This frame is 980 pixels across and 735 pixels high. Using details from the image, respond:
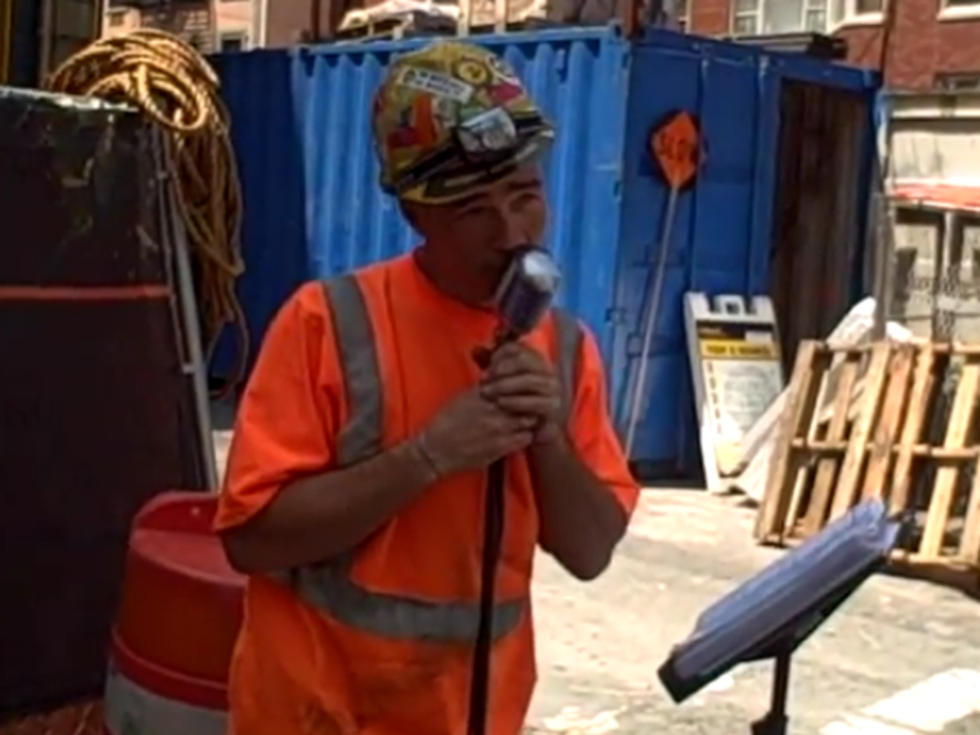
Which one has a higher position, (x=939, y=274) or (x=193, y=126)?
(x=193, y=126)

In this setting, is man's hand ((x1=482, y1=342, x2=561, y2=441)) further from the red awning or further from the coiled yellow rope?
the red awning

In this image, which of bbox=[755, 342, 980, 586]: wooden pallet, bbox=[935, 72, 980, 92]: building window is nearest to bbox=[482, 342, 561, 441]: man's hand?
bbox=[755, 342, 980, 586]: wooden pallet

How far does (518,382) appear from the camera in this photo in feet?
6.33

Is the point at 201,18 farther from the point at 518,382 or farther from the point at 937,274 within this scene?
the point at 518,382

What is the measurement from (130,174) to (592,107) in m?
5.99

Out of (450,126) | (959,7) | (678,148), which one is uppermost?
(959,7)

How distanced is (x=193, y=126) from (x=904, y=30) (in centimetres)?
2623

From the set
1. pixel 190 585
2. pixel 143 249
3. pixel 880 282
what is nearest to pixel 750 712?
pixel 143 249

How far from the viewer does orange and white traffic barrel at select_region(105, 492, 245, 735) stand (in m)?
2.62

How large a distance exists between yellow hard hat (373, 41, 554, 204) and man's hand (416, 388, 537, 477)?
236 millimetres

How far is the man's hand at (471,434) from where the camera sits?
1.94 m

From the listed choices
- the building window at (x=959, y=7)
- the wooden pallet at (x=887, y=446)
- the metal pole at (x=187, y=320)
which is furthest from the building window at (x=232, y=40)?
the metal pole at (x=187, y=320)

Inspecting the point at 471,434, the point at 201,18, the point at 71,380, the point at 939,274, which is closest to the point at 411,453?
the point at 471,434

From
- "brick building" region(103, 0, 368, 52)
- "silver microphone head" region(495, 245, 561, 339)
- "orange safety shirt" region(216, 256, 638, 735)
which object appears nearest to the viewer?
"silver microphone head" region(495, 245, 561, 339)
